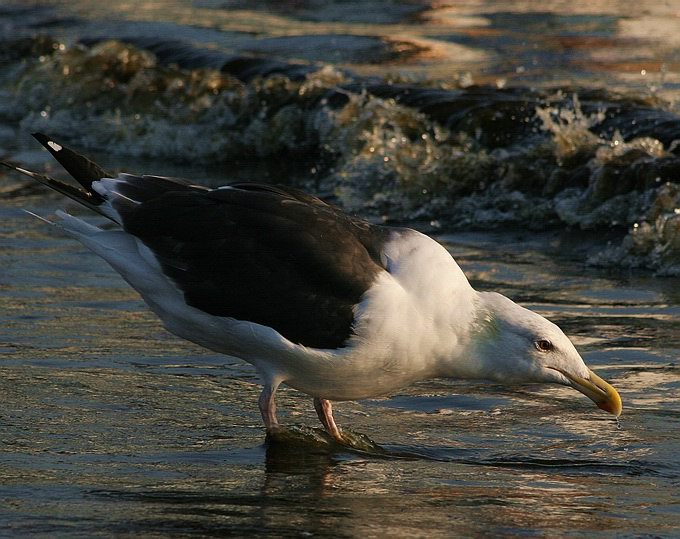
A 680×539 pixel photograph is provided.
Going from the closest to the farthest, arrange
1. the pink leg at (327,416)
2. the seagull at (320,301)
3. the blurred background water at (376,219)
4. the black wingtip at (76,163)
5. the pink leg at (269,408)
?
the blurred background water at (376,219)
the seagull at (320,301)
the pink leg at (269,408)
the pink leg at (327,416)
the black wingtip at (76,163)

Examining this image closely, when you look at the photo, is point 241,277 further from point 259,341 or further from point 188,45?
point 188,45

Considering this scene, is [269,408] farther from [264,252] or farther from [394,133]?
[394,133]

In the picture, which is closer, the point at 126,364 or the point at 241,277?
the point at 241,277

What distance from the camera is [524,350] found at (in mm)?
5316

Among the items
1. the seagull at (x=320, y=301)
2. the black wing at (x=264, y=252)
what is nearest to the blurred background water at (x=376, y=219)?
the seagull at (x=320, y=301)

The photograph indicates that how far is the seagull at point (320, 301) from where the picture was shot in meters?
5.09

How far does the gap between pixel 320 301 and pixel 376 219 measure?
5.10m

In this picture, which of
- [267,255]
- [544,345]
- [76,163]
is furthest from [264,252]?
[544,345]

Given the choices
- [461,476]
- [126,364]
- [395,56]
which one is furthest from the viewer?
[395,56]

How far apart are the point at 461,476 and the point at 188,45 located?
476 inches

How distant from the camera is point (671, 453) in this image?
5.15m

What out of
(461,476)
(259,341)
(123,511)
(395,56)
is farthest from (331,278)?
(395,56)

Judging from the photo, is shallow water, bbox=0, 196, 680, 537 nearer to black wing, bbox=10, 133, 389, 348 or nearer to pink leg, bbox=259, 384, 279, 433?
pink leg, bbox=259, 384, 279, 433

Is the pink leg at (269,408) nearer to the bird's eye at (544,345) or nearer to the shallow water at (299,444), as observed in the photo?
the shallow water at (299,444)
